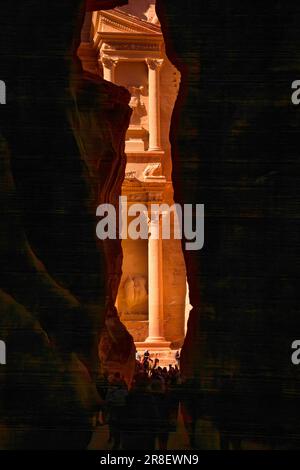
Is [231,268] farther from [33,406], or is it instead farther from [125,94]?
[125,94]

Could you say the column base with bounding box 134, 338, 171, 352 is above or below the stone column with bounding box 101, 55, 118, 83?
below

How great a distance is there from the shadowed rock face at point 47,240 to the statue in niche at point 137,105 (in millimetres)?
10670

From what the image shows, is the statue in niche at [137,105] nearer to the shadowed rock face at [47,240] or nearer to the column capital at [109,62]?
the column capital at [109,62]

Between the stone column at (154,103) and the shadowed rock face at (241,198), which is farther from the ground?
the stone column at (154,103)

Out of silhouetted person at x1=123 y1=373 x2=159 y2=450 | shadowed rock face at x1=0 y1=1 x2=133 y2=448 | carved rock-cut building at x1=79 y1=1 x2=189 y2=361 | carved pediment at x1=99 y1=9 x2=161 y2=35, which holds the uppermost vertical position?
carved pediment at x1=99 y1=9 x2=161 y2=35

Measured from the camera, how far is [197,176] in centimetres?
939

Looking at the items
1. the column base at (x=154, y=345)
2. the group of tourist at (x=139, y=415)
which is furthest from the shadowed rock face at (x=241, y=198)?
the column base at (x=154, y=345)

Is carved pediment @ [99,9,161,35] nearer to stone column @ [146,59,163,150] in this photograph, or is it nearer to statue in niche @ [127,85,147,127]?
stone column @ [146,59,163,150]

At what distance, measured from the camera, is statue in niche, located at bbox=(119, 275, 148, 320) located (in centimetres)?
1970

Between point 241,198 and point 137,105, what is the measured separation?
11.2m

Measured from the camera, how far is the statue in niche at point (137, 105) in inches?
795

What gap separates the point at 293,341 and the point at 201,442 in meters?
1.15

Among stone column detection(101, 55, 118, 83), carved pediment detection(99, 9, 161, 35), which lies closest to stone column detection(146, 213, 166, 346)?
stone column detection(101, 55, 118, 83)

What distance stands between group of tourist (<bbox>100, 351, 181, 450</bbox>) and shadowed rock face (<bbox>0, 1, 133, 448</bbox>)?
0.17 meters
